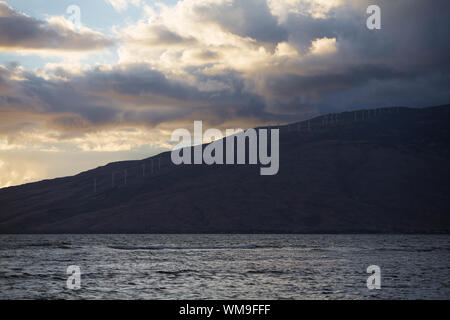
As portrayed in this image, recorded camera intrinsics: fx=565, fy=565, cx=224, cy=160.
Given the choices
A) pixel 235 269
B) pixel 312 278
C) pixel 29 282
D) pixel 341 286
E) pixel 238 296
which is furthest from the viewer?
pixel 235 269

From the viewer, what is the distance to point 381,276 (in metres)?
65.5

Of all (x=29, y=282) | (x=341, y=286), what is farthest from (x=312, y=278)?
(x=29, y=282)
